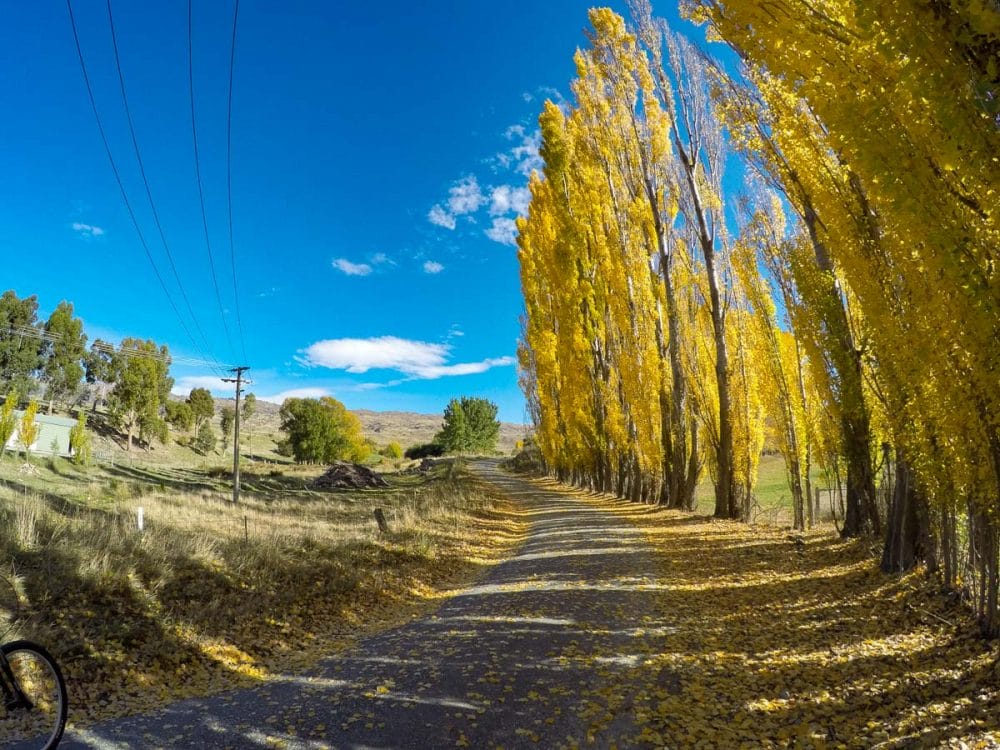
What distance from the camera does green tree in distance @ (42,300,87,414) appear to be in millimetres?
54344

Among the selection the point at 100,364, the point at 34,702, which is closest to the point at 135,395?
the point at 100,364

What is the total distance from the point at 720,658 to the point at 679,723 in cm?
133

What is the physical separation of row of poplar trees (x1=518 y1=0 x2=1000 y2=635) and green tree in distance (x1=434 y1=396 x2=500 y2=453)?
53.1 meters

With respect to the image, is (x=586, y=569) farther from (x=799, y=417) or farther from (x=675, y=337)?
(x=799, y=417)

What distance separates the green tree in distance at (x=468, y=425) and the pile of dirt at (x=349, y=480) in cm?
3582

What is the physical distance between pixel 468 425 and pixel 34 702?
238ft

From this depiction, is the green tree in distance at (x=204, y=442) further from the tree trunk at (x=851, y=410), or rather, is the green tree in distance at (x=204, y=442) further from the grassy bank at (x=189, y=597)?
the tree trunk at (x=851, y=410)

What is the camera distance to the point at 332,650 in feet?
18.6

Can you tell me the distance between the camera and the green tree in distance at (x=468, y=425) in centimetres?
7388

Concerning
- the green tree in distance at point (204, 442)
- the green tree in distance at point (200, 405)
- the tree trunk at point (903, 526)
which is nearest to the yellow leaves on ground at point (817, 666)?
the tree trunk at point (903, 526)

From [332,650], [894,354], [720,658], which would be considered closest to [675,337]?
[894,354]

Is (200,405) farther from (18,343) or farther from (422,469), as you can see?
(422,469)

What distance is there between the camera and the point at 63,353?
5506 cm

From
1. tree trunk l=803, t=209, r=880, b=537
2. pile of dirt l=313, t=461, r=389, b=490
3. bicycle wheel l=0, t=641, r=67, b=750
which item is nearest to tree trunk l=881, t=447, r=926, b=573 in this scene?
tree trunk l=803, t=209, r=880, b=537
